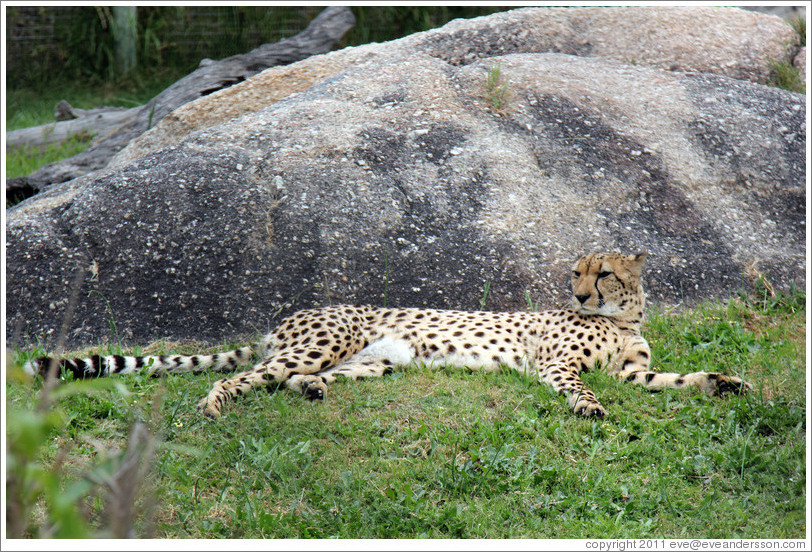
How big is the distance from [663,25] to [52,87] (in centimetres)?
924

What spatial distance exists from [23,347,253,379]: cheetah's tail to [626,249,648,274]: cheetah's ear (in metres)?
2.26

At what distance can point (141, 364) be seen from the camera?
4.10 m

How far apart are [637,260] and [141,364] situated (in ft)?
9.26

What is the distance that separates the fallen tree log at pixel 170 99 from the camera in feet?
24.3

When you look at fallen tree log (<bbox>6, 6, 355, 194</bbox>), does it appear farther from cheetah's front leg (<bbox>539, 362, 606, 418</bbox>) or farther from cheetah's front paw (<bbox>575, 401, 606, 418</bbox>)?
cheetah's front paw (<bbox>575, 401, 606, 418</bbox>)

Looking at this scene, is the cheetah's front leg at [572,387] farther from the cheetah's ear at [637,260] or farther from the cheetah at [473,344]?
the cheetah's ear at [637,260]

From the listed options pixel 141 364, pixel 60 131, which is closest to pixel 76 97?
pixel 60 131

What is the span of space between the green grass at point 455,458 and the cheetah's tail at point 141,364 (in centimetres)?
11

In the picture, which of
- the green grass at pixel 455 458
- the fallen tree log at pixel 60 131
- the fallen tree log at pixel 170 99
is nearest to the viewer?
the green grass at pixel 455 458

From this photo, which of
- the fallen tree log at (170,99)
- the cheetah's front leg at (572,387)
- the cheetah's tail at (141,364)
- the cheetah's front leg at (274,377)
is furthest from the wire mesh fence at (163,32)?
the cheetah's front leg at (572,387)

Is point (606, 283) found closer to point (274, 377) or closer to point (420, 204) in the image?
point (420, 204)

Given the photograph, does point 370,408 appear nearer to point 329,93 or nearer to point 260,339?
point 260,339

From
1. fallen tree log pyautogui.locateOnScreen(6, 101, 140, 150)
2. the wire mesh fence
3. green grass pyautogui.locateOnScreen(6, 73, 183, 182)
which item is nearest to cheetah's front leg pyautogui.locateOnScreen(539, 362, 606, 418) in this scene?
fallen tree log pyautogui.locateOnScreen(6, 101, 140, 150)

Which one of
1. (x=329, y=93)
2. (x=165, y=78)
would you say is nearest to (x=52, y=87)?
(x=165, y=78)
